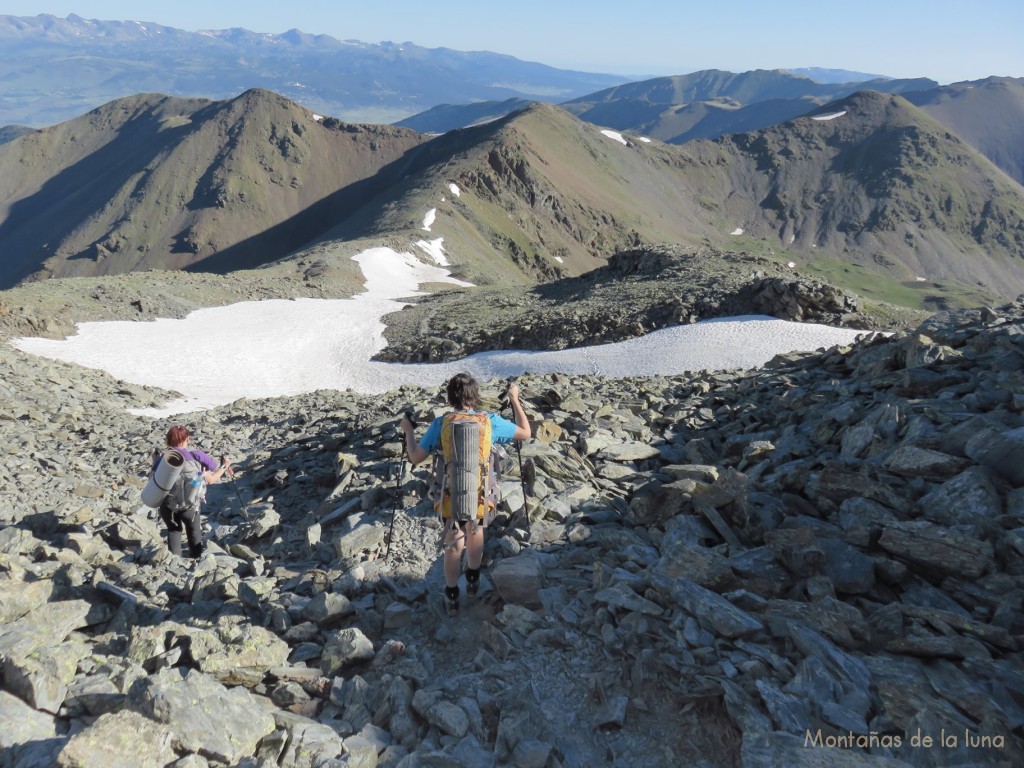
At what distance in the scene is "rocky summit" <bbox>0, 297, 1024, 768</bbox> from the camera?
4633mm

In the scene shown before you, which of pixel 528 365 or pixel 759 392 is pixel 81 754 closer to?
pixel 759 392

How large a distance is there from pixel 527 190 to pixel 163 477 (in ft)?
330

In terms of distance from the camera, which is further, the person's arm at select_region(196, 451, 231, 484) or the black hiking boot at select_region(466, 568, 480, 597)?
the person's arm at select_region(196, 451, 231, 484)

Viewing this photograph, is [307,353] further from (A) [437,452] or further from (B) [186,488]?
(A) [437,452]

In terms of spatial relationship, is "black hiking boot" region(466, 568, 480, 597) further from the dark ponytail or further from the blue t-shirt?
the dark ponytail

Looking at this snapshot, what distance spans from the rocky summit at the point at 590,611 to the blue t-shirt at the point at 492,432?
1.38 meters

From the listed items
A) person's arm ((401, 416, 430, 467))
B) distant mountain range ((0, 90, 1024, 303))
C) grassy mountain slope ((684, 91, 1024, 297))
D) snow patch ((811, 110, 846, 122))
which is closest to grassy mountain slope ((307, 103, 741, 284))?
distant mountain range ((0, 90, 1024, 303))

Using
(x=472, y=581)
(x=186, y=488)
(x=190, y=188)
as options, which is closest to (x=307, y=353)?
(x=186, y=488)

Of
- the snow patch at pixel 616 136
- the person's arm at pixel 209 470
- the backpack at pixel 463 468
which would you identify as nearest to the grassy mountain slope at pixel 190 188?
the snow patch at pixel 616 136

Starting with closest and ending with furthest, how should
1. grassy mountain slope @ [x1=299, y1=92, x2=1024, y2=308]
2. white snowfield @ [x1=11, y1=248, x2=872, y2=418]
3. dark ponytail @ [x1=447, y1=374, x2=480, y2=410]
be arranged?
dark ponytail @ [x1=447, y1=374, x2=480, y2=410], white snowfield @ [x1=11, y1=248, x2=872, y2=418], grassy mountain slope @ [x1=299, y1=92, x2=1024, y2=308]

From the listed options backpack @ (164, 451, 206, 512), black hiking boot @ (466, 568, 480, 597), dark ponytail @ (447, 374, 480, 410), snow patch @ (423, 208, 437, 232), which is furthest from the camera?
snow patch @ (423, 208, 437, 232)

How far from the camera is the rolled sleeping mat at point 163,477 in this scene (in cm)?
853

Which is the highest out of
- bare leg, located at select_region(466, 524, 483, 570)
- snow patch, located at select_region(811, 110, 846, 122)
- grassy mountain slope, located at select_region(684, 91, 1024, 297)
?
snow patch, located at select_region(811, 110, 846, 122)

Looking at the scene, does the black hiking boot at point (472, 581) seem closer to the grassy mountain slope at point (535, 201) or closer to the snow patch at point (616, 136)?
the grassy mountain slope at point (535, 201)
